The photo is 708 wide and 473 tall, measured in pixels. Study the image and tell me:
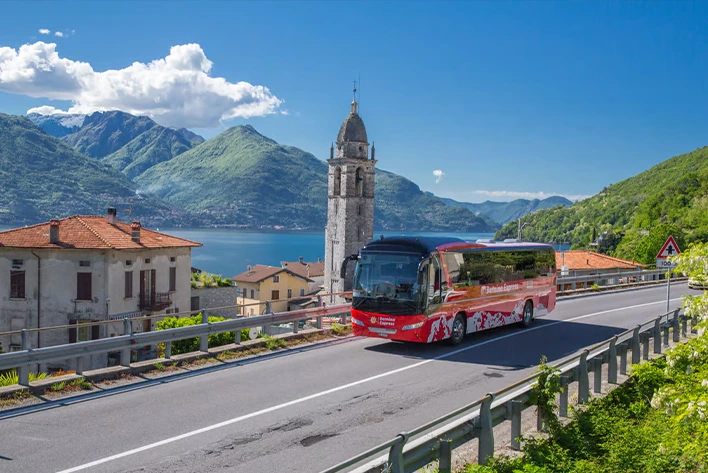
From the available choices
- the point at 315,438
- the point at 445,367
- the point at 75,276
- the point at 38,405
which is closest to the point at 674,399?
the point at 315,438

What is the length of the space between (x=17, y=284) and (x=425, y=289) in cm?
2902

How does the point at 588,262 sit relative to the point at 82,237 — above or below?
below

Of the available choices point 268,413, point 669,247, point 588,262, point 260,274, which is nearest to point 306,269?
point 260,274

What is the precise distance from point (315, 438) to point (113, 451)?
260 cm

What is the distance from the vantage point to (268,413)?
31.8 feet

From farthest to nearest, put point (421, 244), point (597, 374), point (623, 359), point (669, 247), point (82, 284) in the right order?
point (82, 284) < point (669, 247) < point (421, 244) < point (623, 359) < point (597, 374)

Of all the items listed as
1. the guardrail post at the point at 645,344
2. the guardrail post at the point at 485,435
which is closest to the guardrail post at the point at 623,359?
the guardrail post at the point at 645,344

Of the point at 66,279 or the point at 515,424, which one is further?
the point at 66,279

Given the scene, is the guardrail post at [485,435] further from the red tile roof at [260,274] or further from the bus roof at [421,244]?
the red tile roof at [260,274]

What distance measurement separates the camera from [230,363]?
13.3 metres

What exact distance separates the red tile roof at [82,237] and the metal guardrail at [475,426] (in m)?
29.4

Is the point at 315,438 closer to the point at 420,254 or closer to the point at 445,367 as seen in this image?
the point at 445,367

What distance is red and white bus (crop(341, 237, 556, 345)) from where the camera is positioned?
15172 millimetres

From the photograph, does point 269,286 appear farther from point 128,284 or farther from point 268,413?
point 268,413
